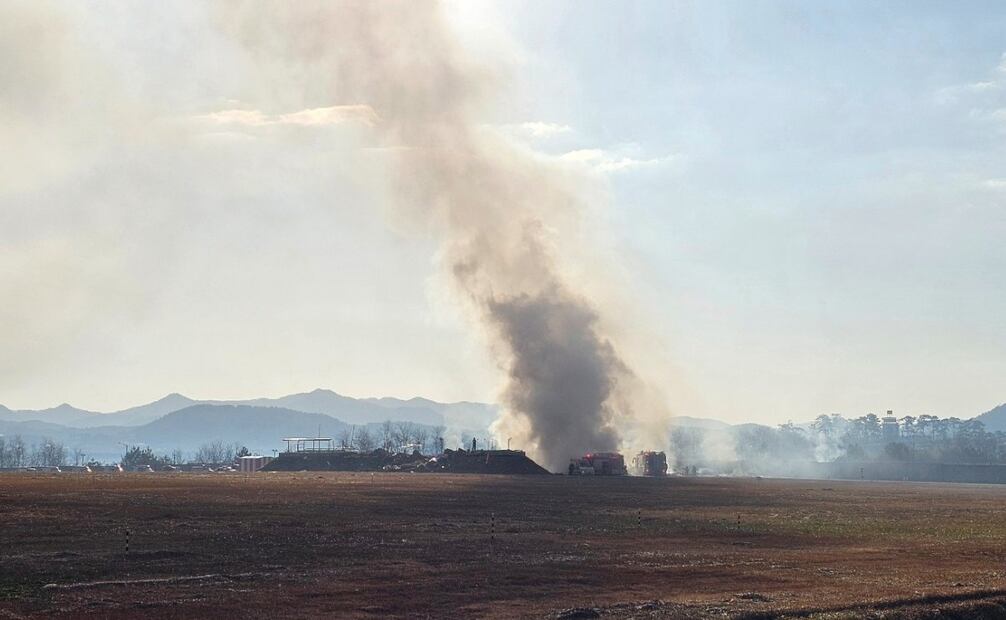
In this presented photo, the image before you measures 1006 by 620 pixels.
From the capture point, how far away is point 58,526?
53.8 meters

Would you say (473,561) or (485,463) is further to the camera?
(485,463)

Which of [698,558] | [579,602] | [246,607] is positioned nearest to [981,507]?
[698,558]

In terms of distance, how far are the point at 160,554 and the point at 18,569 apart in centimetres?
615

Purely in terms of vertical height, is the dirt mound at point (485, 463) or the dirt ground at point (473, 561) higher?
the dirt mound at point (485, 463)

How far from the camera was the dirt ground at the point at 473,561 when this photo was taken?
1298 inches

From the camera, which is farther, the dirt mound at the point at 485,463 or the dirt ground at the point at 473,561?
the dirt mound at the point at 485,463

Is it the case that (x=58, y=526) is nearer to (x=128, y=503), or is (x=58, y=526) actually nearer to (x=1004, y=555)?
(x=128, y=503)

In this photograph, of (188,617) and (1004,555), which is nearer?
(188,617)

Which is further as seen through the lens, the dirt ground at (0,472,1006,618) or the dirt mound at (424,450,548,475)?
the dirt mound at (424,450,548,475)

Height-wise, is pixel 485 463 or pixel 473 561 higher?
pixel 485 463

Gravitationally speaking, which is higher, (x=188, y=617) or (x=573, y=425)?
(x=573, y=425)

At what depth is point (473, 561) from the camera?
43.2 metres

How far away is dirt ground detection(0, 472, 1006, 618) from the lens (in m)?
33.0

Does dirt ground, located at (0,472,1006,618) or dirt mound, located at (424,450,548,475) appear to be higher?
dirt mound, located at (424,450,548,475)
